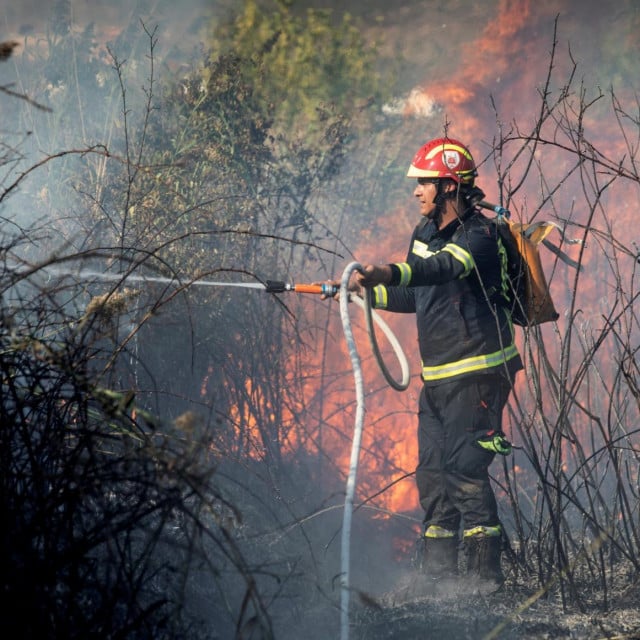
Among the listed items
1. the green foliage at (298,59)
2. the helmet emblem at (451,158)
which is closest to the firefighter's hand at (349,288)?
the helmet emblem at (451,158)

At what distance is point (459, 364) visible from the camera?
3904 millimetres

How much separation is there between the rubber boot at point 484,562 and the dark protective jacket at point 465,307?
0.89 meters

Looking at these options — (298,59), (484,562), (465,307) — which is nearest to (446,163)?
(465,307)

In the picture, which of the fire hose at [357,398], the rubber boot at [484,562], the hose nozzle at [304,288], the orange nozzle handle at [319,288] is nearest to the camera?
the fire hose at [357,398]

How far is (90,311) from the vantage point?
7.14ft

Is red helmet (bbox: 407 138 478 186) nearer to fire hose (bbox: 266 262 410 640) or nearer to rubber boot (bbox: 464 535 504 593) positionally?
fire hose (bbox: 266 262 410 640)

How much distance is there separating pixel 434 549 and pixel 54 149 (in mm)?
7133

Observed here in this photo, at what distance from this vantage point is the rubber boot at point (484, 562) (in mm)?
3707

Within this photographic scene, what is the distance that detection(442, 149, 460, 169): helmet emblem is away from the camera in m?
3.95

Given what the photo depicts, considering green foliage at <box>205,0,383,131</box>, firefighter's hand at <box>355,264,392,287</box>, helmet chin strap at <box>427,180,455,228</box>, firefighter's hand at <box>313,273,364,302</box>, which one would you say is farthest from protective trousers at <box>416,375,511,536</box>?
→ green foliage at <box>205,0,383,131</box>

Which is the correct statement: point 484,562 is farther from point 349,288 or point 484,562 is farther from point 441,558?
point 349,288

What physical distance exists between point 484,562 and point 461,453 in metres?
0.58

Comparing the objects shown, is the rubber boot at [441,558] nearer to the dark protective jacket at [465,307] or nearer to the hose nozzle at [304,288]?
the dark protective jacket at [465,307]

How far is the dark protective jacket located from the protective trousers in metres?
0.10
